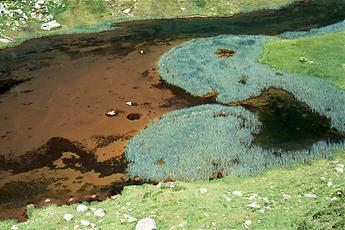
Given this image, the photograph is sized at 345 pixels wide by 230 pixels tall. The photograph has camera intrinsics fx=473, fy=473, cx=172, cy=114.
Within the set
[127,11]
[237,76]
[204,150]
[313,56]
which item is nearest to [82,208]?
[204,150]

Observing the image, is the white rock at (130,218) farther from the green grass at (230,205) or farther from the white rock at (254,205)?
the white rock at (254,205)

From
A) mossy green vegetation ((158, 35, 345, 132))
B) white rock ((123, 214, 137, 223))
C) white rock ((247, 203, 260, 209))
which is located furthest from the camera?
mossy green vegetation ((158, 35, 345, 132))

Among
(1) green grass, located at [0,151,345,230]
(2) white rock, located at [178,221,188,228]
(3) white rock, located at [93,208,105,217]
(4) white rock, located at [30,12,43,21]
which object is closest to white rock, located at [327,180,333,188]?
(1) green grass, located at [0,151,345,230]

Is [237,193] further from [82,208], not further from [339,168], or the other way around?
[82,208]

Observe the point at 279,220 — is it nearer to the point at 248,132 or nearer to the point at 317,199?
the point at 317,199

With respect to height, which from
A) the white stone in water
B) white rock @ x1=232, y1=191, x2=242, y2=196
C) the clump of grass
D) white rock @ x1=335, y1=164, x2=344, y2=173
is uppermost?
the clump of grass

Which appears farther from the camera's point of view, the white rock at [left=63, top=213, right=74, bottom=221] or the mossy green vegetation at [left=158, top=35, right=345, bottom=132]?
the mossy green vegetation at [left=158, top=35, right=345, bottom=132]

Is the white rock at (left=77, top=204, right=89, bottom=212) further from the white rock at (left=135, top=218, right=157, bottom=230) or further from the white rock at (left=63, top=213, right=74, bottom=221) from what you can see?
the white rock at (left=135, top=218, right=157, bottom=230)

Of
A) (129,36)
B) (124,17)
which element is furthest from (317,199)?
(124,17)
